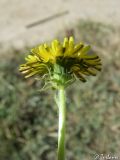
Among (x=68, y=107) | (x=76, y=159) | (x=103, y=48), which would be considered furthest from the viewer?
(x=103, y=48)

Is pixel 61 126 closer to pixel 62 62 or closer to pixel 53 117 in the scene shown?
pixel 62 62

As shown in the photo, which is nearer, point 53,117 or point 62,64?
point 62,64

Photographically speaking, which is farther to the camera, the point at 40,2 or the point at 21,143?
the point at 40,2

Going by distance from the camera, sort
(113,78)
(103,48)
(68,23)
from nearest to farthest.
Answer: (113,78), (103,48), (68,23)

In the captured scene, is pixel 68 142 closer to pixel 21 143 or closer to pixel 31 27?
pixel 21 143

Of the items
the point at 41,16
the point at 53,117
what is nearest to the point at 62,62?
the point at 53,117

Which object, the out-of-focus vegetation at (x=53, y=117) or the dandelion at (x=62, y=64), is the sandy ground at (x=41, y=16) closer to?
the out-of-focus vegetation at (x=53, y=117)

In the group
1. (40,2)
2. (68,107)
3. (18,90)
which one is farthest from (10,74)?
(40,2)
